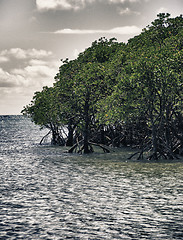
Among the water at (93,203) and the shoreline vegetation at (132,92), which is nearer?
the water at (93,203)

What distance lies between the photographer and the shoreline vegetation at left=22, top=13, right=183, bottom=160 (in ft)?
100

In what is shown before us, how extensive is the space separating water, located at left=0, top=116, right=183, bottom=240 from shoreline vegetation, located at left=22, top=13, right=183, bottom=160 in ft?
21.4

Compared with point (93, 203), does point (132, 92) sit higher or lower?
higher

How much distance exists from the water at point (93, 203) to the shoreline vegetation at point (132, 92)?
6.53m

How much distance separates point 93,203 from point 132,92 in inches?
651

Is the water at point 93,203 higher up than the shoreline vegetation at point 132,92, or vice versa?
the shoreline vegetation at point 132,92

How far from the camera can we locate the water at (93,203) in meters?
12.2

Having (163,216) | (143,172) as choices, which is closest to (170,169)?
(143,172)

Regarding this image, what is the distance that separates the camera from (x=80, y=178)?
22.9 meters

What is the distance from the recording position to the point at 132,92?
102 ft

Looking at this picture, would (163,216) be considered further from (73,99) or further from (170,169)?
(73,99)

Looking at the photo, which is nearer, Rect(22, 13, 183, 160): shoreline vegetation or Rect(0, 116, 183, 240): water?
Rect(0, 116, 183, 240): water

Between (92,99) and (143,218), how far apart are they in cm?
2693

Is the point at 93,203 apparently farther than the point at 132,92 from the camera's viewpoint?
No
